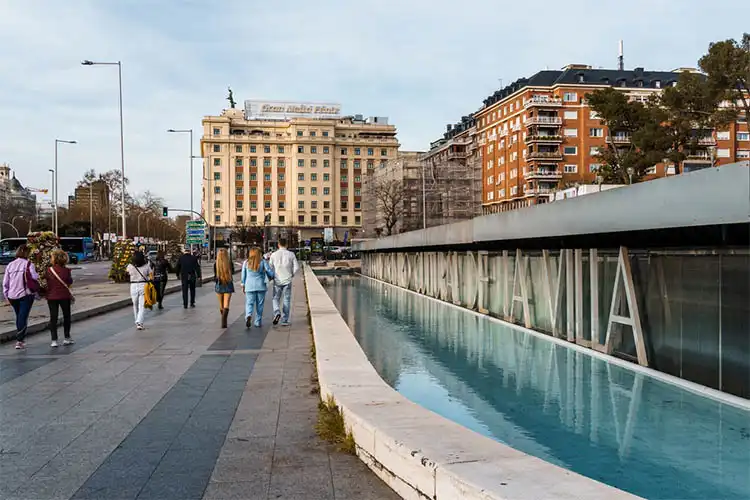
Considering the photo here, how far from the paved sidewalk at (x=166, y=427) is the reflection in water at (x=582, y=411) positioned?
1914mm

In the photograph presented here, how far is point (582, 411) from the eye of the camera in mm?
7473

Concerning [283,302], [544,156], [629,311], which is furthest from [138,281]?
[544,156]

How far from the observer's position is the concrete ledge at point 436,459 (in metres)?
3.38

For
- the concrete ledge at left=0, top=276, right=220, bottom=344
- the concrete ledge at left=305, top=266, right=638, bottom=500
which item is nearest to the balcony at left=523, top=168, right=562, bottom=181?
the concrete ledge at left=0, top=276, right=220, bottom=344

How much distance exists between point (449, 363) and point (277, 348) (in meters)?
2.80

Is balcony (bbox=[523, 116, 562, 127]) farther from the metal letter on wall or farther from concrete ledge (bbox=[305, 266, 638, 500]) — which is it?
concrete ledge (bbox=[305, 266, 638, 500])

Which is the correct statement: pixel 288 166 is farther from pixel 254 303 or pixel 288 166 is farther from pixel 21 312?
pixel 21 312

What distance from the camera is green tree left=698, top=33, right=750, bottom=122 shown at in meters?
32.3

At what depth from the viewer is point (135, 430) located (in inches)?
225

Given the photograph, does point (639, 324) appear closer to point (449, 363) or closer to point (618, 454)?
point (449, 363)

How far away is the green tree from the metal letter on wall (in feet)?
84.3

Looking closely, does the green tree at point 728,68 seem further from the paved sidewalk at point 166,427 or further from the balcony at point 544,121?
the balcony at point 544,121

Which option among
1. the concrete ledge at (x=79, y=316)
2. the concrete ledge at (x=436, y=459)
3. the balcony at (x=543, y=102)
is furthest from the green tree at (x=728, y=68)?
the balcony at (x=543, y=102)

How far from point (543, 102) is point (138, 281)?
6871cm
